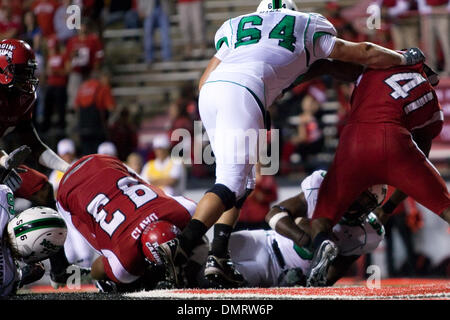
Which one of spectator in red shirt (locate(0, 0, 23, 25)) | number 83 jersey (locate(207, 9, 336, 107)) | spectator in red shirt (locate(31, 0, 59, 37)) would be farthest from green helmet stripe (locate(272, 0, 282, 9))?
spectator in red shirt (locate(0, 0, 23, 25))

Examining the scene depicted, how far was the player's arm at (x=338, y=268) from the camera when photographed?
4586 mm

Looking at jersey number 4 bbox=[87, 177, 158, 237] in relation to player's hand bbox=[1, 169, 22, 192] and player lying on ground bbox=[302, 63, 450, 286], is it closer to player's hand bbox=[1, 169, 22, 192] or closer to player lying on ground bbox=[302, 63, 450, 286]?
player's hand bbox=[1, 169, 22, 192]

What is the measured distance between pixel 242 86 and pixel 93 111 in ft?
16.9

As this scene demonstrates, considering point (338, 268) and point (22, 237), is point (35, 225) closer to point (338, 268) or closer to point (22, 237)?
point (22, 237)

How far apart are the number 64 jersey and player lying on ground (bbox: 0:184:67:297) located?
29cm

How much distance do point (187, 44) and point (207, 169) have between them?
261cm

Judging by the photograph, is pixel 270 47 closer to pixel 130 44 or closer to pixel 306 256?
pixel 306 256

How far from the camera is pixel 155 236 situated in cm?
382

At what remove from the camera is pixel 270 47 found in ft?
13.3

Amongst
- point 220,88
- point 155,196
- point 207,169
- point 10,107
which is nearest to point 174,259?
point 155,196

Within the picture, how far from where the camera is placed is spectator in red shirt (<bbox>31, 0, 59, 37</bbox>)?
10203 millimetres

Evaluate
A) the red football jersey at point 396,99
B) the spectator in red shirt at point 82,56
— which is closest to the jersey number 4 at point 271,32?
the red football jersey at point 396,99

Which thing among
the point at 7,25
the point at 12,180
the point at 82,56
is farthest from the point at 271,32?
the point at 7,25
